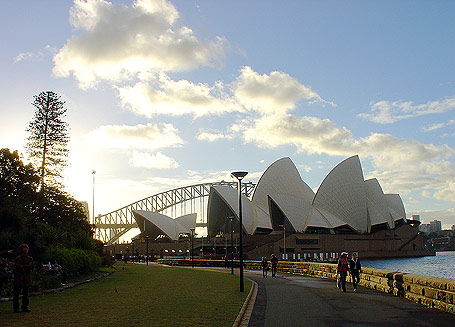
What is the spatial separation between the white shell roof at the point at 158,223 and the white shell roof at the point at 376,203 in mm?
51454

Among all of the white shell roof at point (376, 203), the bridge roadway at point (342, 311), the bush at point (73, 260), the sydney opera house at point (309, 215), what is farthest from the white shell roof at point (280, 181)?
the bridge roadway at point (342, 311)

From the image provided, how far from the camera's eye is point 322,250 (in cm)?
9731

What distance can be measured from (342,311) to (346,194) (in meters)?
82.4

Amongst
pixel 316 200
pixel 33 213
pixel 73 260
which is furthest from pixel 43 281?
pixel 316 200

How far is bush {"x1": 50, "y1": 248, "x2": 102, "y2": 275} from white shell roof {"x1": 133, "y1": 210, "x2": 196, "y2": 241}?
297ft

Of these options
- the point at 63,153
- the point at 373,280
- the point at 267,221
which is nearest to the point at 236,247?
the point at 267,221

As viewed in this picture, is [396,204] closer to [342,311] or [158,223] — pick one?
[158,223]

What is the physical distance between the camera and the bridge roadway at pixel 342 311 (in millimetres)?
10844

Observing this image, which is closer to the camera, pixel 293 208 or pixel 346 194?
pixel 346 194

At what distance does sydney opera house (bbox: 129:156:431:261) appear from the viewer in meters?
91.3

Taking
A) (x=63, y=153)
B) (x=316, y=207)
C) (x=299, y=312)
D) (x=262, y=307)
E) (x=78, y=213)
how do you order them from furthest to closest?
(x=316, y=207), (x=63, y=153), (x=78, y=213), (x=262, y=307), (x=299, y=312)

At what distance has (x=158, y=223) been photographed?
120m

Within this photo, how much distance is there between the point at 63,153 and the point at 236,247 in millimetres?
52555

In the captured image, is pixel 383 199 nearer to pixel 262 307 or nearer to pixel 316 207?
pixel 316 207
